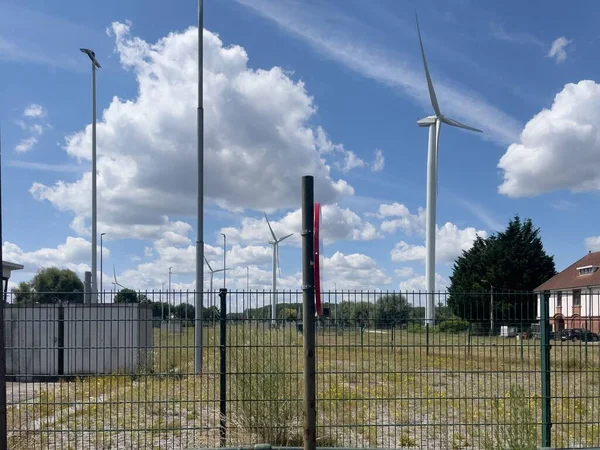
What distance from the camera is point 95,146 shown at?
89.5ft

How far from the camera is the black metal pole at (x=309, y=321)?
23.0ft

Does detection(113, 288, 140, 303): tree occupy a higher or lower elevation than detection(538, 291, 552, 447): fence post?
higher

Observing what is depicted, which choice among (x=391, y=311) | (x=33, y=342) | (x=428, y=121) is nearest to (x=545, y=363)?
(x=391, y=311)

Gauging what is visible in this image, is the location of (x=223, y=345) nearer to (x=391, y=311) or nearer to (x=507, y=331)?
(x=391, y=311)

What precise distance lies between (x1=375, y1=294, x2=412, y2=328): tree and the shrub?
44 centimetres

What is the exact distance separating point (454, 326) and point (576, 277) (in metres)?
55.8

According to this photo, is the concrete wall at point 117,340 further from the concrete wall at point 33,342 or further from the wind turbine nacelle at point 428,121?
the wind turbine nacelle at point 428,121

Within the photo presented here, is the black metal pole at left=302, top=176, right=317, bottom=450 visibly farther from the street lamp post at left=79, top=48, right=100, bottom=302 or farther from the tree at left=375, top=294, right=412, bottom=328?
the street lamp post at left=79, top=48, right=100, bottom=302

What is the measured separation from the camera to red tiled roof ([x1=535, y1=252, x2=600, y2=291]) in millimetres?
56125

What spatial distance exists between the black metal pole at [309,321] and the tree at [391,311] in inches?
50.2

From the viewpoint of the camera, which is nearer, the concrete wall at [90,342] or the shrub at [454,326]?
the shrub at [454,326]

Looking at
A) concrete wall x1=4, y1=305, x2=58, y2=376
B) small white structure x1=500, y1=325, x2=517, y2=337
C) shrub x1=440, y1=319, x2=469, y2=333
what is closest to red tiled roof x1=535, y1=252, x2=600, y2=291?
concrete wall x1=4, y1=305, x2=58, y2=376

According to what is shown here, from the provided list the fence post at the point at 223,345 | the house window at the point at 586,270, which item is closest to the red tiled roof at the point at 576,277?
the house window at the point at 586,270

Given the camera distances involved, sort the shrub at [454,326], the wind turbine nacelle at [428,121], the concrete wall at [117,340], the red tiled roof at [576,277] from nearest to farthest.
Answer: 1. the shrub at [454,326]
2. the concrete wall at [117,340]
3. the wind turbine nacelle at [428,121]
4. the red tiled roof at [576,277]
